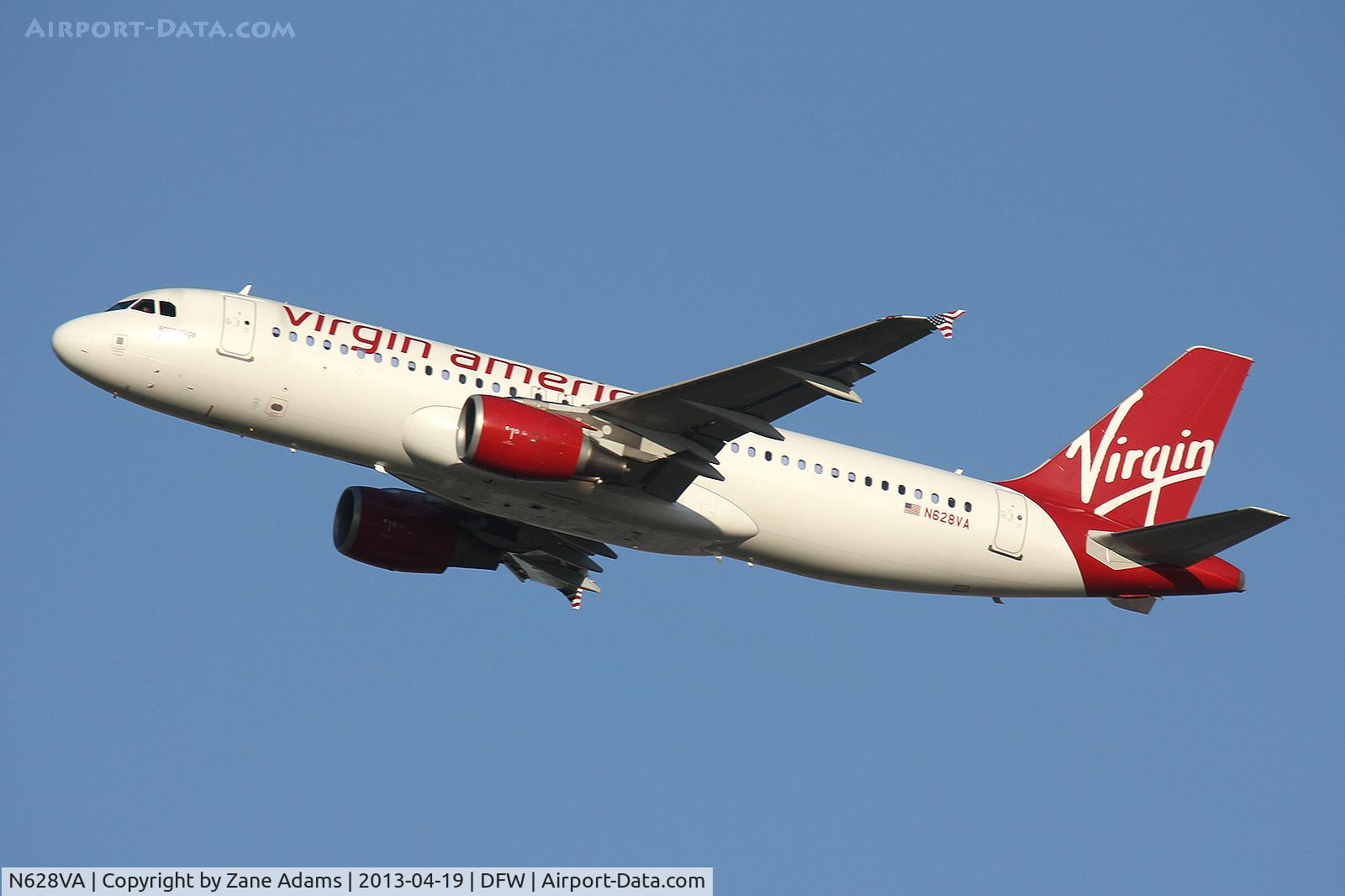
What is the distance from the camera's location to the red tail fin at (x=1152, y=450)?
38625 millimetres

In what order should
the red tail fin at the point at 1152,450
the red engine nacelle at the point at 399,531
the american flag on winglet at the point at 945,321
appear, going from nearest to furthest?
the american flag on winglet at the point at 945,321
the red engine nacelle at the point at 399,531
the red tail fin at the point at 1152,450

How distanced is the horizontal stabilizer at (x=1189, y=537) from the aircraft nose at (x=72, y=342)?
78.1 ft

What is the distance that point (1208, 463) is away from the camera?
39688 mm

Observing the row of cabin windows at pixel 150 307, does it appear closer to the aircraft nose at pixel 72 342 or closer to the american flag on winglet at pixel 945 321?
the aircraft nose at pixel 72 342

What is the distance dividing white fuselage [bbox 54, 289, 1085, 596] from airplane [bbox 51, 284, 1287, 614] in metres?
0.04

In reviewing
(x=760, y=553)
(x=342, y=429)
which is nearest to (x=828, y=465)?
(x=760, y=553)

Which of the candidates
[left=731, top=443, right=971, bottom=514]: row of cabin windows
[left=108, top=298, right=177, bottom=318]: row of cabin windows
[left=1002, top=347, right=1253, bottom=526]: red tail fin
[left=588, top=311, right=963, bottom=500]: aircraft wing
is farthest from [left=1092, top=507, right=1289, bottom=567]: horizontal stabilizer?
[left=108, top=298, right=177, bottom=318]: row of cabin windows

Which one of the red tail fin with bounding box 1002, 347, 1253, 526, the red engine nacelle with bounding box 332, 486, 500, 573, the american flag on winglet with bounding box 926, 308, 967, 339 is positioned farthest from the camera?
the red tail fin with bounding box 1002, 347, 1253, 526

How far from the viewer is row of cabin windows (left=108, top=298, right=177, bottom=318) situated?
3212cm

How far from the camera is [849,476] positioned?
114 feet

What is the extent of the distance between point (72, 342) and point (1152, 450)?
26.6 metres

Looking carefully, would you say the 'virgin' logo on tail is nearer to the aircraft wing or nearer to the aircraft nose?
the aircraft wing

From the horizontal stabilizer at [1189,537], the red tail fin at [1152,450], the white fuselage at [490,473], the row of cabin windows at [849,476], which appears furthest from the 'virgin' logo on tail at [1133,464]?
the row of cabin windows at [849,476]

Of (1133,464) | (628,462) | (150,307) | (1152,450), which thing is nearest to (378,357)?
(150,307)
